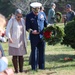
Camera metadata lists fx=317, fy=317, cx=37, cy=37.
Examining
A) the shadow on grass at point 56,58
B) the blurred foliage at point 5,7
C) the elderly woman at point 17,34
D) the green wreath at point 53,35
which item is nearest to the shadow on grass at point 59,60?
the shadow on grass at point 56,58

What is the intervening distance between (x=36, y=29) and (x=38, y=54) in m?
0.86

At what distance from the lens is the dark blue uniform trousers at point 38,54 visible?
9.02 meters

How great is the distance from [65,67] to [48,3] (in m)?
44.3

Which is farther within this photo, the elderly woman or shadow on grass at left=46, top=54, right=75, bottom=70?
shadow on grass at left=46, top=54, right=75, bottom=70

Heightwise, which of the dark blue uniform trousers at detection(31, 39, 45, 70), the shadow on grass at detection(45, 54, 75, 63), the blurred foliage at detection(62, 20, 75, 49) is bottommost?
the shadow on grass at detection(45, 54, 75, 63)

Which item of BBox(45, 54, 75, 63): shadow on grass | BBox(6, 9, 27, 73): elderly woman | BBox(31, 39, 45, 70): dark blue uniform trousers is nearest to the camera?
BBox(6, 9, 27, 73): elderly woman

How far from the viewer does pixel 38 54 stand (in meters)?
9.29

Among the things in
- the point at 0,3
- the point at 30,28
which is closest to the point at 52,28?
the point at 30,28

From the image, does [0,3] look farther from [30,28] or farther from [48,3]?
[30,28]

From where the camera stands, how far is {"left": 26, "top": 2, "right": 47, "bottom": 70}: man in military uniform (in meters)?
8.76

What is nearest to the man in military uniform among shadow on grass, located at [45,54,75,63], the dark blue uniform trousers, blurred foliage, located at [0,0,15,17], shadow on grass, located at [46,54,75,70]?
the dark blue uniform trousers

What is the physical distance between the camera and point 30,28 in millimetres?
8891

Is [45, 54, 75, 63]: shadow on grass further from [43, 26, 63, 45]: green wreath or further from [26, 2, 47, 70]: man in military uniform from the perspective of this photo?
[43, 26, 63, 45]: green wreath

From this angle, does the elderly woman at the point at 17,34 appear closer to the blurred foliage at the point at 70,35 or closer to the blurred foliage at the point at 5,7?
the blurred foliage at the point at 70,35
